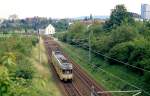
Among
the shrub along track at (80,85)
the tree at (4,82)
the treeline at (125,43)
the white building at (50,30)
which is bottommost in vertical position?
the white building at (50,30)

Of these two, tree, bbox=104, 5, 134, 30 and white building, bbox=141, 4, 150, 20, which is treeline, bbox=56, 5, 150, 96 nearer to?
tree, bbox=104, 5, 134, 30

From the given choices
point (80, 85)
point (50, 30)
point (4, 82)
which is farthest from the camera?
point (50, 30)

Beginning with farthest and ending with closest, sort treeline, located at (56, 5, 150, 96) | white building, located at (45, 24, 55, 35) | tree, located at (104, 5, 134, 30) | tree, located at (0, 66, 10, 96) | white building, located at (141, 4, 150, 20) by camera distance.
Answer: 1. white building, located at (141, 4, 150, 20)
2. white building, located at (45, 24, 55, 35)
3. tree, located at (104, 5, 134, 30)
4. treeline, located at (56, 5, 150, 96)
5. tree, located at (0, 66, 10, 96)

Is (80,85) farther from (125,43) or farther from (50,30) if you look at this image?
(50,30)

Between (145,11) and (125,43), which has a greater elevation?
(125,43)

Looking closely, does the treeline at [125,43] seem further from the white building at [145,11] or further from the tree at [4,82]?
the white building at [145,11]

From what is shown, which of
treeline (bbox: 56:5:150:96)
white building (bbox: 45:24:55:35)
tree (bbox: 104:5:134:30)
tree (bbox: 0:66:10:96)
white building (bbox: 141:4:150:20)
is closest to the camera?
tree (bbox: 0:66:10:96)

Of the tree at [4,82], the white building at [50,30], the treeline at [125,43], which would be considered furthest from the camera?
the white building at [50,30]

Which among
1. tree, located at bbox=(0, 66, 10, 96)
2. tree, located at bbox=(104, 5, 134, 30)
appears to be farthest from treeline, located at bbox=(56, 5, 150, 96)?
tree, located at bbox=(0, 66, 10, 96)

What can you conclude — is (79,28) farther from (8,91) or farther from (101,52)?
(8,91)

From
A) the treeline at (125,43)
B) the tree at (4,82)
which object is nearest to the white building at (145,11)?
the treeline at (125,43)

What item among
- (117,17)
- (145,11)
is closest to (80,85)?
(117,17)

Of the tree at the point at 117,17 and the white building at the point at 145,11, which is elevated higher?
the tree at the point at 117,17

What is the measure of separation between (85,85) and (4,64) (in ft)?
105
